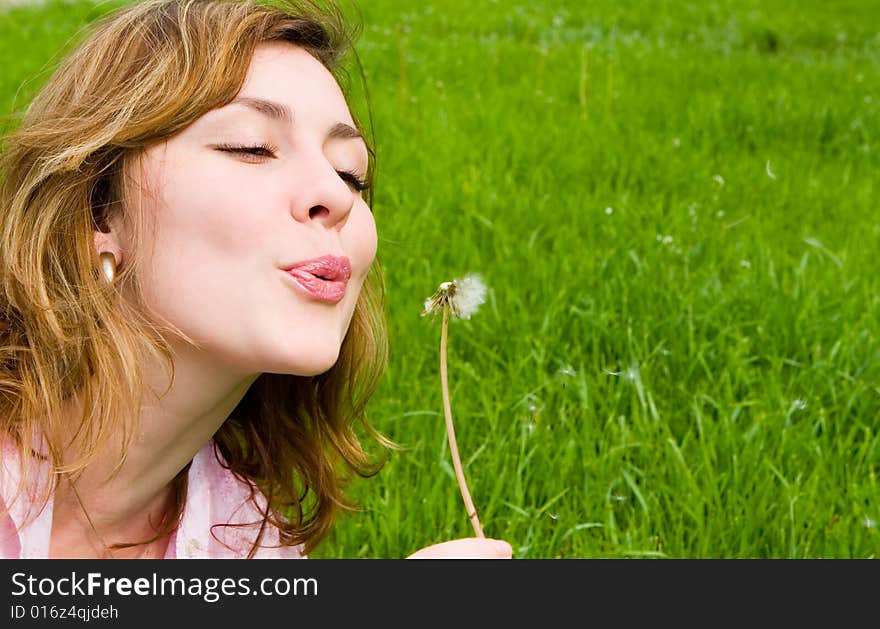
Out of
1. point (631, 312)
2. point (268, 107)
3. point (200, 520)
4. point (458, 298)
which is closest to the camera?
point (458, 298)

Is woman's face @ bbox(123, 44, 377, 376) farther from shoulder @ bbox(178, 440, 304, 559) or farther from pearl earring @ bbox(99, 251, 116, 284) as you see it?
shoulder @ bbox(178, 440, 304, 559)

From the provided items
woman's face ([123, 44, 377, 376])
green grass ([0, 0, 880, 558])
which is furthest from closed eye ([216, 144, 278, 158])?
green grass ([0, 0, 880, 558])

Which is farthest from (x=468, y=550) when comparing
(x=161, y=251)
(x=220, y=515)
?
(x=220, y=515)

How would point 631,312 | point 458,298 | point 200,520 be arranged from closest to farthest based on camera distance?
point 458,298 → point 200,520 → point 631,312

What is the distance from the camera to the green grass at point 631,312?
2.24 m

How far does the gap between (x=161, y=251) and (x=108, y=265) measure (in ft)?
0.50

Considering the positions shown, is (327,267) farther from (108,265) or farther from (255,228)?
(108,265)

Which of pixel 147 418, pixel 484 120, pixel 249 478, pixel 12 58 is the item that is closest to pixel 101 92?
pixel 147 418

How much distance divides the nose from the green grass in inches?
33.9

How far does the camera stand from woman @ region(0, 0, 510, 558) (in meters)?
1.35

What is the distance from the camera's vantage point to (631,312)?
2.96m

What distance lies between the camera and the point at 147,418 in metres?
1.53

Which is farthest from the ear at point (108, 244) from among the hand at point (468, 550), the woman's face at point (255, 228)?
the hand at point (468, 550)
